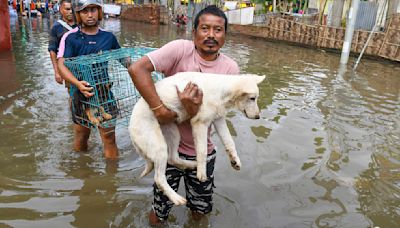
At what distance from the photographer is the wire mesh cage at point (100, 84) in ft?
12.9

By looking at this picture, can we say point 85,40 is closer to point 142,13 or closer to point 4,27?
point 4,27

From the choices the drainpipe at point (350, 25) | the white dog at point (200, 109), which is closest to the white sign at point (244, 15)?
the drainpipe at point (350, 25)

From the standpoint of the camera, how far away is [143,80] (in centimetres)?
264

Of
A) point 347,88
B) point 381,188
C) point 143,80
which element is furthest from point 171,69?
point 347,88

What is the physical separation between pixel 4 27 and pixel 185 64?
11350 millimetres

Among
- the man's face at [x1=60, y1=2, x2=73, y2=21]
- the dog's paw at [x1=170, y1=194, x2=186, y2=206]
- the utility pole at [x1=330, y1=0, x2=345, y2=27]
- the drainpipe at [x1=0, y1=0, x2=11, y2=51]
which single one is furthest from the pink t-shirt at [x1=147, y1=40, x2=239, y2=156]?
the utility pole at [x1=330, y1=0, x2=345, y2=27]

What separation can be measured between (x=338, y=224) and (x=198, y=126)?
82.8 inches

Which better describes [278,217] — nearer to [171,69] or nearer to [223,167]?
[223,167]

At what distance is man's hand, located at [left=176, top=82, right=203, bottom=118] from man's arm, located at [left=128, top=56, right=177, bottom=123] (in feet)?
0.53

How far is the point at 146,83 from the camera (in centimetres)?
264

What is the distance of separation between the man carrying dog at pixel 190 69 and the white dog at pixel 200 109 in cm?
7

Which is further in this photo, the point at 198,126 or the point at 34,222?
the point at 34,222

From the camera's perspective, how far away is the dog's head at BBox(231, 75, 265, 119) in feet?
8.77

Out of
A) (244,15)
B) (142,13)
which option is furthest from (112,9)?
(244,15)
